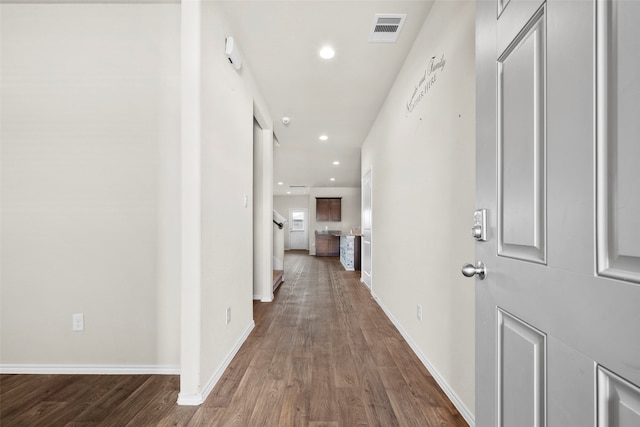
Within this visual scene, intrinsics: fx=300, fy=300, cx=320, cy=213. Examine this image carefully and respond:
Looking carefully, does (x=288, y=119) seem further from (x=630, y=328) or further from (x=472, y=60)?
(x=630, y=328)

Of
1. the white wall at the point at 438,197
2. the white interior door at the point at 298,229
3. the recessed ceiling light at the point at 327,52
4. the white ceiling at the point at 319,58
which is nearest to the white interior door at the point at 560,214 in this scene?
the white wall at the point at 438,197

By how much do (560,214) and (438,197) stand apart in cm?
139

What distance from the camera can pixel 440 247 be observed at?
1950 millimetres

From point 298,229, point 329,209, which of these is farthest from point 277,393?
point 298,229

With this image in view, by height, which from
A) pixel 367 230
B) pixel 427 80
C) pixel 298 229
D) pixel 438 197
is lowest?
pixel 298 229

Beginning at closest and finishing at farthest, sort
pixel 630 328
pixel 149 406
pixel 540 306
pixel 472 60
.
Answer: pixel 630 328 < pixel 540 306 < pixel 472 60 < pixel 149 406

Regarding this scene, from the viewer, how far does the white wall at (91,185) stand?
211 centimetres

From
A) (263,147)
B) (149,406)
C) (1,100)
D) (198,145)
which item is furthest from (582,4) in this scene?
(263,147)

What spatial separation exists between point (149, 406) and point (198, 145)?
4.98 ft

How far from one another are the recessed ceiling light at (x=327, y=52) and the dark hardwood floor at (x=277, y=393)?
256cm

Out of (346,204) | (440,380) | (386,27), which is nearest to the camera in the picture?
(440,380)

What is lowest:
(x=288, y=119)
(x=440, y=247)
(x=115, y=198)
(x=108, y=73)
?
(x=440, y=247)

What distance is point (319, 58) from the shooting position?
2.78 metres

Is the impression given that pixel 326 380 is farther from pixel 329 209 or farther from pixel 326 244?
pixel 329 209
